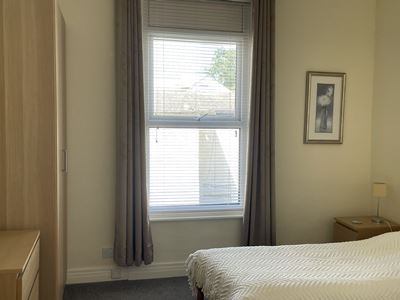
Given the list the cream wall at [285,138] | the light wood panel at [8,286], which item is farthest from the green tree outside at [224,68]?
the light wood panel at [8,286]

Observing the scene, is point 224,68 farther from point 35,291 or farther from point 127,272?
point 35,291

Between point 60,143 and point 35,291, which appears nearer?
point 35,291

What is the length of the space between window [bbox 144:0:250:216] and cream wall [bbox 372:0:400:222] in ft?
4.57

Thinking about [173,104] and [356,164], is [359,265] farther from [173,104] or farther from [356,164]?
[173,104]

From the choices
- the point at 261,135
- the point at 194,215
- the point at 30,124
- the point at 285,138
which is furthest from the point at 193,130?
the point at 30,124

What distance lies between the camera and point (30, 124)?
231 centimetres

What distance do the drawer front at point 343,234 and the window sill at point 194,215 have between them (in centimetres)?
97

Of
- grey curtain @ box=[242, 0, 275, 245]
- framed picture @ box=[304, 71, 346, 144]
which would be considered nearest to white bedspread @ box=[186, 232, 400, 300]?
grey curtain @ box=[242, 0, 275, 245]

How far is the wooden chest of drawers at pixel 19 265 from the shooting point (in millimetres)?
1711

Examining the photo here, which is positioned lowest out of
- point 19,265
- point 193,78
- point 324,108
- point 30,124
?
point 19,265

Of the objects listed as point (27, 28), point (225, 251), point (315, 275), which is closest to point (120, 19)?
point (27, 28)

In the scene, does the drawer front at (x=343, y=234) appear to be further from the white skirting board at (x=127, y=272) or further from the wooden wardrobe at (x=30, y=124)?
the wooden wardrobe at (x=30, y=124)

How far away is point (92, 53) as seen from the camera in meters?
3.32

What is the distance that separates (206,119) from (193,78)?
41cm
